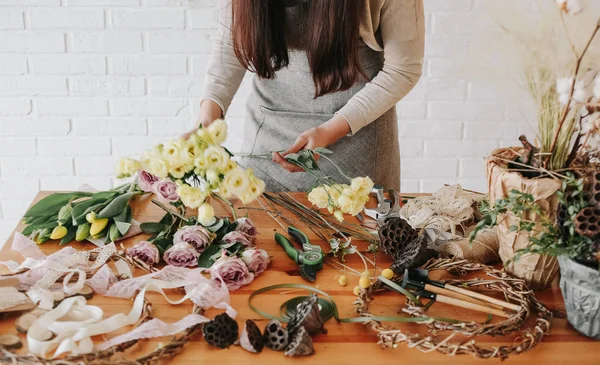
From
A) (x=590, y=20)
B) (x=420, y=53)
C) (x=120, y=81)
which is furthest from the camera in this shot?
(x=120, y=81)

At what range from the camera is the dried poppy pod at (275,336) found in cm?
Answer: 96

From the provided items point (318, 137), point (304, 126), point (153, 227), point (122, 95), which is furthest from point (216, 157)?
point (122, 95)

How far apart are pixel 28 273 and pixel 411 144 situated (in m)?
2.03

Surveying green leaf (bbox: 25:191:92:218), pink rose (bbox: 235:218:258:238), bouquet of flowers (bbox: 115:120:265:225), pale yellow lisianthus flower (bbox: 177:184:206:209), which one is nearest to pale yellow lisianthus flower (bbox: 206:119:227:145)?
bouquet of flowers (bbox: 115:120:265:225)

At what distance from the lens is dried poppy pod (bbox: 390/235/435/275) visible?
1.17 m

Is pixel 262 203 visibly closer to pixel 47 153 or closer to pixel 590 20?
pixel 590 20

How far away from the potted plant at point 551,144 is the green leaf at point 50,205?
0.93 m

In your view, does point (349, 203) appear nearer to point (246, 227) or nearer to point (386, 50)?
point (246, 227)

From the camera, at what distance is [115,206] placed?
4.58 feet

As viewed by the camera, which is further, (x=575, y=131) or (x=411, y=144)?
(x=411, y=144)

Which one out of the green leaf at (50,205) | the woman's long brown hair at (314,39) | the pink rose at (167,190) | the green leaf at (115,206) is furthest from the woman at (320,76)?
the green leaf at (50,205)

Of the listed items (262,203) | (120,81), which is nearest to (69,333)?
(262,203)

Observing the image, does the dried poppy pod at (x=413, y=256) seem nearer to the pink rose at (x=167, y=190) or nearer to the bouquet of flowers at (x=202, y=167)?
the bouquet of flowers at (x=202, y=167)

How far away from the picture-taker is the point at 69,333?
961 millimetres
